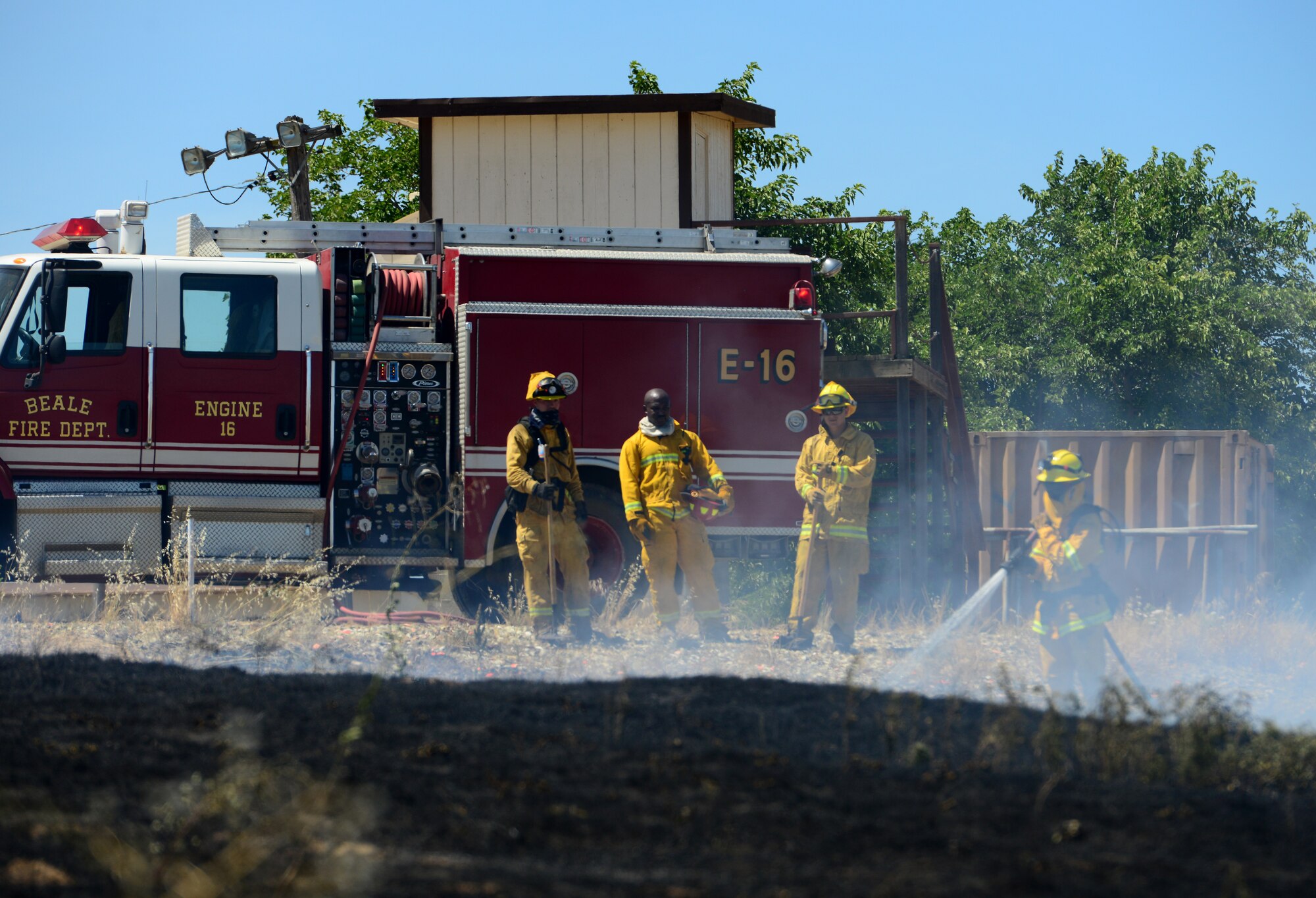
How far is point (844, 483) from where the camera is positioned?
30.8ft

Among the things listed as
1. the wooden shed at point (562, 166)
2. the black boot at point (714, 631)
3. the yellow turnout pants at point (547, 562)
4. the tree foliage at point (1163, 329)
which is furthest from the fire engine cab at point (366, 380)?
the tree foliage at point (1163, 329)

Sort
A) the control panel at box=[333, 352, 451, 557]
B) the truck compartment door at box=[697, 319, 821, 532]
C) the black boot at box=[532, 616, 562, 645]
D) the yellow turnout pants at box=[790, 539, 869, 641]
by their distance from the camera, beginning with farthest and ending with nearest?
the truck compartment door at box=[697, 319, 821, 532] → the control panel at box=[333, 352, 451, 557] → the yellow turnout pants at box=[790, 539, 869, 641] → the black boot at box=[532, 616, 562, 645]

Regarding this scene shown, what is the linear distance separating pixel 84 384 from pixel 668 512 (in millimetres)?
4134

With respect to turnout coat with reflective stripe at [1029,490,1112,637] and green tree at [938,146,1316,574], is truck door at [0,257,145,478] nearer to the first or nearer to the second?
turnout coat with reflective stripe at [1029,490,1112,637]

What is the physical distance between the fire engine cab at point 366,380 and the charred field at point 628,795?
3.14 metres

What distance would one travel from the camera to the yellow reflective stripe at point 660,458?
9406 mm

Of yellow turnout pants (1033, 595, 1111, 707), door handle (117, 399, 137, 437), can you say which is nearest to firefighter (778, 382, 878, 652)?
yellow turnout pants (1033, 595, 1111, 707)

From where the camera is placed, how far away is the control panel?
32.0 ft

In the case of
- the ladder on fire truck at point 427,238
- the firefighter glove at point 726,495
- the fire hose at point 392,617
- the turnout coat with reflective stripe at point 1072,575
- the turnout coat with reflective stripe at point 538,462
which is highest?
the ladder on fire truck at point 427,238

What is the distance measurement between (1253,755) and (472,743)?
3.07m

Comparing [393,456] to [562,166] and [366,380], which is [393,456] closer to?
[366,380]

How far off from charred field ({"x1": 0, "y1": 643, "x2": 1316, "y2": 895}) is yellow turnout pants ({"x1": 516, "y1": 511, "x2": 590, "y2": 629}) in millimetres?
2723

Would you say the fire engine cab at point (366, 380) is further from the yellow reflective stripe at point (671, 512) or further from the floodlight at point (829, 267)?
the yellow reflective stripe at point (671, 512)

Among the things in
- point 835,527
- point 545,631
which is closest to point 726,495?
point 835,527
